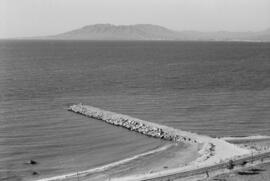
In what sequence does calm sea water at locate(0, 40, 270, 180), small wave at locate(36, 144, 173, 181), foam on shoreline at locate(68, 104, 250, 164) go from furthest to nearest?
1. calm sea water at locate(0, 40, 270, 180)
2. foam on shoreline at locate(68, 104, 250, 164)
3. small wave at locate(36, 144, 173, 181)

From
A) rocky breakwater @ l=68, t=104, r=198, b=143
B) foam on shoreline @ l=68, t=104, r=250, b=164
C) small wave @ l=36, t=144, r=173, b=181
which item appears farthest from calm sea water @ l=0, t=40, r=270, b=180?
foam on shoreline @ l=68, t=104, r=250, b=164

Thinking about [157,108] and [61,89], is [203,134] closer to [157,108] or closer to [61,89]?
[157,108]

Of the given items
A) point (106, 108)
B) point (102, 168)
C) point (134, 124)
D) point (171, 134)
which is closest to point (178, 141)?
point (171, 134)

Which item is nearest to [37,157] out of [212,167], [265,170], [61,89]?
[212,167]

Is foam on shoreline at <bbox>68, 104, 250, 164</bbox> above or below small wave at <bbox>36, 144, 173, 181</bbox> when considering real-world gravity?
above

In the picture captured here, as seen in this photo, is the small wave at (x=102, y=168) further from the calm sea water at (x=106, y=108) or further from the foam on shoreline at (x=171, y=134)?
the foam on shoreline at (x=171, y=134)

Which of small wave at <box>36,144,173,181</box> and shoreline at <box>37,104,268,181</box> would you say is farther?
small wave at <box>36,144,173,181</box>

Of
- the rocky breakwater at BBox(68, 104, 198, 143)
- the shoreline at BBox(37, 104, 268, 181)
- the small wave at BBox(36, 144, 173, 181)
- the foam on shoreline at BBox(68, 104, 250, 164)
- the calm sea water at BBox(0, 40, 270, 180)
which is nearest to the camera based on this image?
the shoreline at BBox(37, 104, 268, 181)

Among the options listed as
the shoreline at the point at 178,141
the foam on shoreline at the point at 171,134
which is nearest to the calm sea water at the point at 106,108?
the foam on shoreline at the point at 171,134

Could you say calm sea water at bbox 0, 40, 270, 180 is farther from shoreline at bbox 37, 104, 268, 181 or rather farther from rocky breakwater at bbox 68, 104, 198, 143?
shoreline at bbox 37, 104, 268, 181
